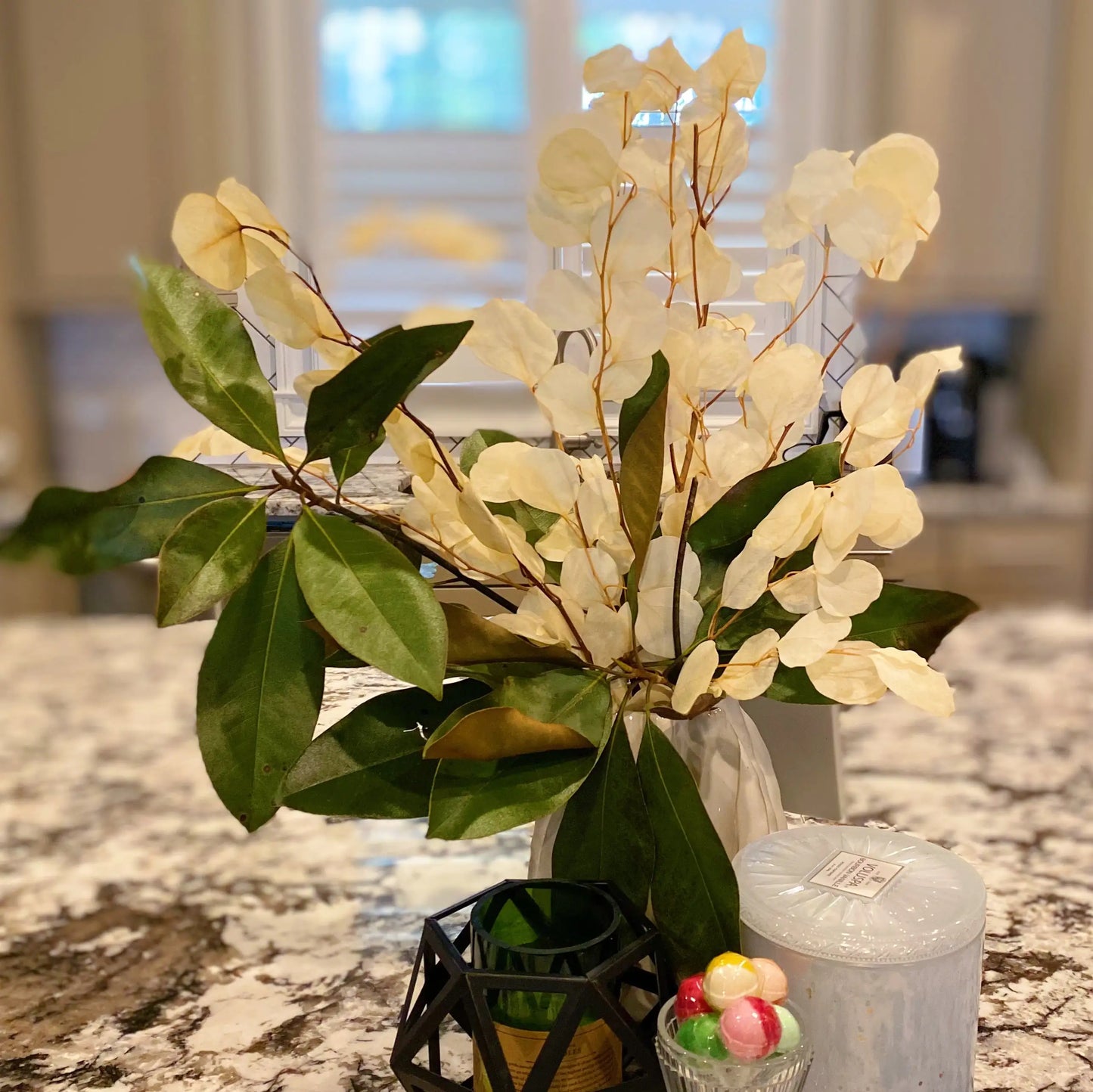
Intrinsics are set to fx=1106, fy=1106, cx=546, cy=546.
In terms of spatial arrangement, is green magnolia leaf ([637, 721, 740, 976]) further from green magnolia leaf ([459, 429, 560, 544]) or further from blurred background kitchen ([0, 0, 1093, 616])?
blurred background kitchen ([0, 0, 1093, 616])

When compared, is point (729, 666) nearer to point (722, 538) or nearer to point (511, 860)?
point (722, 538)

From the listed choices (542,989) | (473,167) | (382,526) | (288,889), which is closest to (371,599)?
(382,526)

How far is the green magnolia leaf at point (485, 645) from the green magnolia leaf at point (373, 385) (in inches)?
3.1

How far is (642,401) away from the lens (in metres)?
0.47

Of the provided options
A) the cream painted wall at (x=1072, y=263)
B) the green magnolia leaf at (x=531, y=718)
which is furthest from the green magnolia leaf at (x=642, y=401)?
the cream painted wall at (x=1072, y=263)

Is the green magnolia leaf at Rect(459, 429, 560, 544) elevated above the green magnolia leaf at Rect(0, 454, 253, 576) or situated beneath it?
situated beneath

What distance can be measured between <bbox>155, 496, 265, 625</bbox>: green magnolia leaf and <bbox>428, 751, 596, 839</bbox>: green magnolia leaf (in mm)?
112

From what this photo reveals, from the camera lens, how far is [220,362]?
0.45m

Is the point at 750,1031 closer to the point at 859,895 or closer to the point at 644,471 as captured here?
the point at 859,895

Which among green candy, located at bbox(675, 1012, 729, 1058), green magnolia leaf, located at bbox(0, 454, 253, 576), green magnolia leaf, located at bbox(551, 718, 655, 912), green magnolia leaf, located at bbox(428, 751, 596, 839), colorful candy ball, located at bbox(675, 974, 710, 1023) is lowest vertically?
green candy, located at bbox(675, 1012, 729, 1058)

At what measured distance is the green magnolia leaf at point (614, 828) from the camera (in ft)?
1.50

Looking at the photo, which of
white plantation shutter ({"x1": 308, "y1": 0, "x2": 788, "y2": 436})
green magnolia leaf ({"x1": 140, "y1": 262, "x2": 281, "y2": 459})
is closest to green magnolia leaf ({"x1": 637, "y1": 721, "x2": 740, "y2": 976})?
green magnolia leaf ({"x1": 140, "y1": 262, "x2": 281, "y2": 459})

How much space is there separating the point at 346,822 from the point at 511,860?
145mm

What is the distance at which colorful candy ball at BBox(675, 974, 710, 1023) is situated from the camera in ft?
1.36
